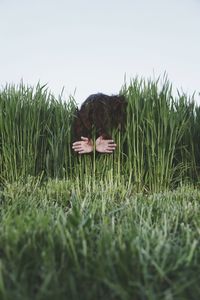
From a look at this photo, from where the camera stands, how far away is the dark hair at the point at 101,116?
3176mm

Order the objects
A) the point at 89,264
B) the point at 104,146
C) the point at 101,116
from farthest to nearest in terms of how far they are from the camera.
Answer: the point at 101,116 < the point at 104,146 < the point at 89,264

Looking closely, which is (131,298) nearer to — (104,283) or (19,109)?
(104,283)

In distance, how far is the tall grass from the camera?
126 inches

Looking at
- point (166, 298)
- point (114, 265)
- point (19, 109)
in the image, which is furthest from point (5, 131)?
point (166, 298)

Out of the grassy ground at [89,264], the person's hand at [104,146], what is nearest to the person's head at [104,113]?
the person's hand at [104,146]

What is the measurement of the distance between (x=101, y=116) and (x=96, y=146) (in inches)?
9.7

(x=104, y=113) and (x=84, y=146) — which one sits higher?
(x=104, y=113)

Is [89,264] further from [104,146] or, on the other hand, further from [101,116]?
[101,116]

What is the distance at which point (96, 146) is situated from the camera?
122 inches

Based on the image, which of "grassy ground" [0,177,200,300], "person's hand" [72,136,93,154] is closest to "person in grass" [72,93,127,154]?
"person's hand" [72,136,93,154]

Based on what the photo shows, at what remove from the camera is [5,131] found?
3389mm

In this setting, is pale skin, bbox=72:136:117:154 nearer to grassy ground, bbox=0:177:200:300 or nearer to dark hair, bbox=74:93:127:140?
dark hair, bbox=74:93:127:140

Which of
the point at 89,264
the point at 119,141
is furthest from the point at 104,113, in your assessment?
the point at 89,264

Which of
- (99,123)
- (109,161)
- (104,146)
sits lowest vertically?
(109,161)
